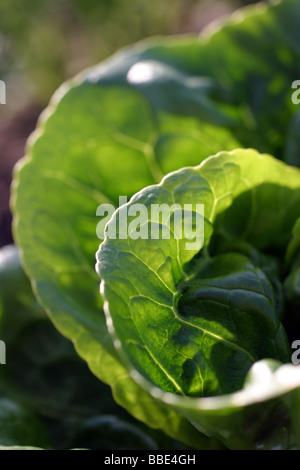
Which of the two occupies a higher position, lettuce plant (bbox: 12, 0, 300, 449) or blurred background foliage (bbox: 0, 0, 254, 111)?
blurred background foliage (bbox: 0, 0, 254, 111)

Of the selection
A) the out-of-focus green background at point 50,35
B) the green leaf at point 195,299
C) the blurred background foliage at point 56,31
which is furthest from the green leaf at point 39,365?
the blurred background foliage at point 56,31

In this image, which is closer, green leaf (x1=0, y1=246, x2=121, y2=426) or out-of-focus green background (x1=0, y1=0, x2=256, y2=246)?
green leaf (x1=0, y1=246, x2=121, y2=426)

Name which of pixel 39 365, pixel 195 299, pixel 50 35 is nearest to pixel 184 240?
pixel 195 299

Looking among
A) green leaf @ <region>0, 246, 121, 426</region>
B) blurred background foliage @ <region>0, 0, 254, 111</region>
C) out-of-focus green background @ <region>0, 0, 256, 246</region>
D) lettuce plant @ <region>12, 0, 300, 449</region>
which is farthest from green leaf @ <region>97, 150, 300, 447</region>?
blurred background foliage @ <region>0, 0, 254, 111</region>

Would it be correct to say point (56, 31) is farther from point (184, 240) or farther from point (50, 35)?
point (184, 240)

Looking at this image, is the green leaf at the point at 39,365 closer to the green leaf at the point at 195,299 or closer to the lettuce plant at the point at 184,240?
the lettuce plant at the point at 184,240

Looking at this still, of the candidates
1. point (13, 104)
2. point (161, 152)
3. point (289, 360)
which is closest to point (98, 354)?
point (289, 360)

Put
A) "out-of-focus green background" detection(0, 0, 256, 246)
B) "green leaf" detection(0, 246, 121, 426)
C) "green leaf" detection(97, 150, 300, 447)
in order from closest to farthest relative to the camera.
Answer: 1. "green leaf" detection(97, 150, 300, 447)
2. "green leaf" detection(0, 246, 121, 426)
3. "out-of-focus green background" detection(0, 0, 256, 246)

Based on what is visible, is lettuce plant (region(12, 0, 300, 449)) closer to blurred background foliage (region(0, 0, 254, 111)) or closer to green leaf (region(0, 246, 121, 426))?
green leaf (region(0, 246, 121, 426))
